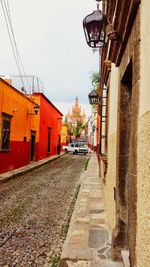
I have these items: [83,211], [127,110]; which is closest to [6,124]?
[83,211]

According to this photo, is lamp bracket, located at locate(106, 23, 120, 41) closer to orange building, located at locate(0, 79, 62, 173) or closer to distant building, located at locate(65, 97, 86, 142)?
orange building, located at locate(0, 79, 62, 173)

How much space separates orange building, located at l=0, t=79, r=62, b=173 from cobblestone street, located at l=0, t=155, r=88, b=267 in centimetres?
339

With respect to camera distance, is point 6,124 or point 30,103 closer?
point 6,124

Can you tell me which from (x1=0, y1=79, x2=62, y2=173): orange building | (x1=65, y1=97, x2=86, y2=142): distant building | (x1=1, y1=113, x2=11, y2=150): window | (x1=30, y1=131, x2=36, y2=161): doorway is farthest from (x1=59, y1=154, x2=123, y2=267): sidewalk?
(x1=65, y1=97, x2=86, y2=142): distant building

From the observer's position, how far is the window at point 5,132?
42.7ft

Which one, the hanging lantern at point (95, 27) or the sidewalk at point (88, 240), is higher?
the hanging lantern at point (95, 27)

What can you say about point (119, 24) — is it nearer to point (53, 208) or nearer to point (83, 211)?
point (83, 211)

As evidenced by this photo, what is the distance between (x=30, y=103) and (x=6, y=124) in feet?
16.4

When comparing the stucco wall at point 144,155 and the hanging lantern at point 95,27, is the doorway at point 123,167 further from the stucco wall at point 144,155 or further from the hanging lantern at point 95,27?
the stucco wall at point 144,155

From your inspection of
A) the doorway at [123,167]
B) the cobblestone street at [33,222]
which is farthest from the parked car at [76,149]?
the doorway at [123,167]

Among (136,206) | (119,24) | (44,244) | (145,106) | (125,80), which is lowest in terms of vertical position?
(44,244)

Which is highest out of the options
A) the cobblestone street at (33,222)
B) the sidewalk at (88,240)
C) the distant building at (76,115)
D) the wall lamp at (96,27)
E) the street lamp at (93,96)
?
the distant building at (76,115)

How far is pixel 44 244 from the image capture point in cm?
471

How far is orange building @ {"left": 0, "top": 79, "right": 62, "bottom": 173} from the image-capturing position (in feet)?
43.1
